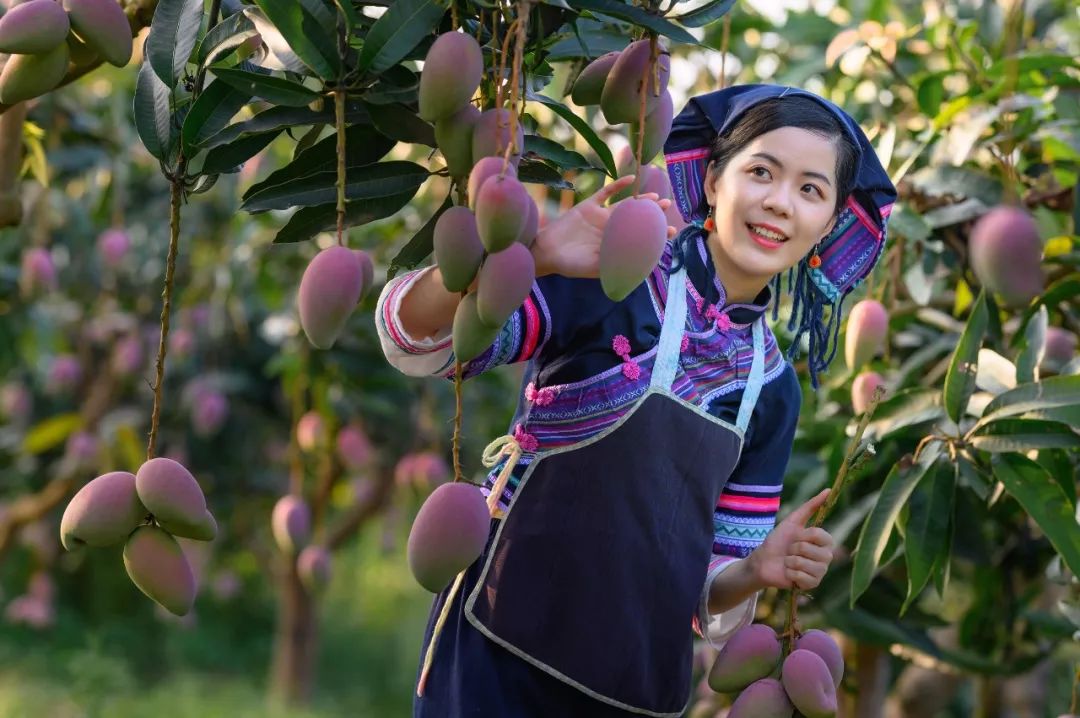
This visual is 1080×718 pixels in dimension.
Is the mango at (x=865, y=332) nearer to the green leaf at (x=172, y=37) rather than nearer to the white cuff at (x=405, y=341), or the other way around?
the white cuff at (x=405, y=341)

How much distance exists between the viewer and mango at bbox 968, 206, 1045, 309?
61 centimetres

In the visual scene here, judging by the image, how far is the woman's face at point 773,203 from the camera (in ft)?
3.08

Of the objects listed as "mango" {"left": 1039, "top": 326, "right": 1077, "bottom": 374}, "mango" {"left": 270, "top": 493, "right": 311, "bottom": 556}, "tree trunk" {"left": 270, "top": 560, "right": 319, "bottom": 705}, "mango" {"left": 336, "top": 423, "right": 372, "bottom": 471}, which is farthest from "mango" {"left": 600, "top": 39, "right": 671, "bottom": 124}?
"tree trunk" {"left": 270, "top": 560, "right": 319, "bottom": 705}

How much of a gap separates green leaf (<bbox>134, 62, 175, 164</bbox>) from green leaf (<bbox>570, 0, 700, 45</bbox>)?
271mm

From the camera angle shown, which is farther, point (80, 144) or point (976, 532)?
point (80, 144)

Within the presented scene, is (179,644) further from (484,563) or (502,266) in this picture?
(502,266)

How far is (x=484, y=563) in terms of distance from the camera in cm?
91

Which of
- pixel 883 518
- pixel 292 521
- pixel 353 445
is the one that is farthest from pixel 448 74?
pixel 353 445

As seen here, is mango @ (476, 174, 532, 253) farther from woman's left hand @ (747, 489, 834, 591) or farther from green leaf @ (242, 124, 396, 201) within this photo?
woman's left hand @ (747, 489, 834, 591)

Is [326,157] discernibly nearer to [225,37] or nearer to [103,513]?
[225,37]

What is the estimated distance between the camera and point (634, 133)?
806 mm

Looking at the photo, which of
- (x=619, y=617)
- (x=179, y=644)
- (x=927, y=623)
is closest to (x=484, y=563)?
(x=619, y=617)

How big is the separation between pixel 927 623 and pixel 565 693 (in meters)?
0.77

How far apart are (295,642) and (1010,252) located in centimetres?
303
